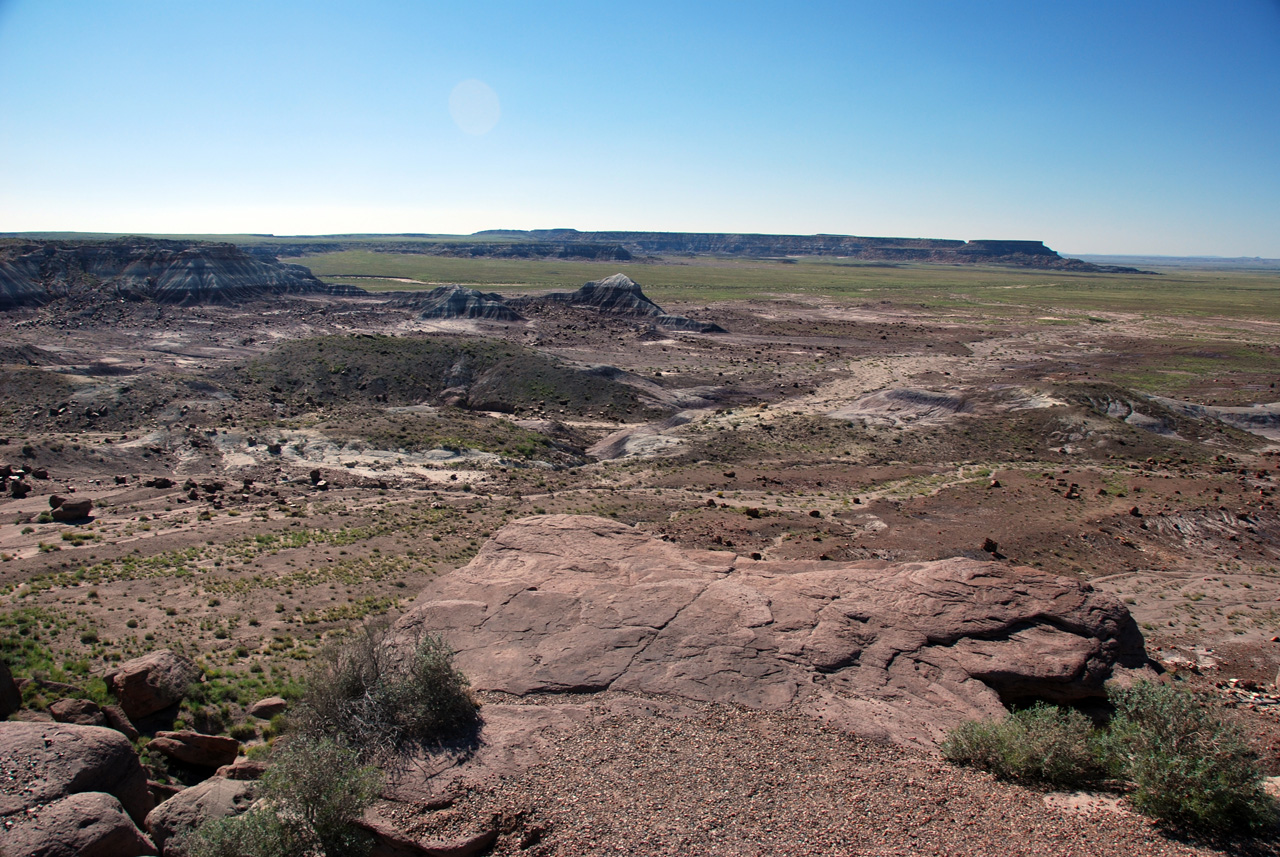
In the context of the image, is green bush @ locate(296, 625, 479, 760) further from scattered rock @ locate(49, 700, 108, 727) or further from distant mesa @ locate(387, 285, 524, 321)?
distant mesa @ locate(387, 285, 524, 321)

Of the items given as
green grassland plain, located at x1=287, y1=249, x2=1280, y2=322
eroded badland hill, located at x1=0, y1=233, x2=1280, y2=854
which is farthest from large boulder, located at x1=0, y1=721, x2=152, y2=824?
green grassland plain, located at x1=287, y1=249, x2=1280, y2=322

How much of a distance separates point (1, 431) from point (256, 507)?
21.4 metres

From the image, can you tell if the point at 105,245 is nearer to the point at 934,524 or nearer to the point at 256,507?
the point at 256,507

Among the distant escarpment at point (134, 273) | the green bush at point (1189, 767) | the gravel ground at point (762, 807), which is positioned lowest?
the gravel ground at point (762, 807)

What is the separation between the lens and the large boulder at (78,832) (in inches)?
311

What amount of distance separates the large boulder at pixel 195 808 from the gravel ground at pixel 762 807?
8.56 ft

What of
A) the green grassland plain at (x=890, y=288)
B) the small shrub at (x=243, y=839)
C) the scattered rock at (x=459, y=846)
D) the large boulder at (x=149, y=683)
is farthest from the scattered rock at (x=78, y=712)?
the green grassland plain at (x=890, y=288)

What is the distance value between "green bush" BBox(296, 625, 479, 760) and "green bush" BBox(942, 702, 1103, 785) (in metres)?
7.38

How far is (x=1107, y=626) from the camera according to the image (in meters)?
13.0

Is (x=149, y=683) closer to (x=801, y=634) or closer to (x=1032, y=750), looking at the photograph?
(x=801, y=634)

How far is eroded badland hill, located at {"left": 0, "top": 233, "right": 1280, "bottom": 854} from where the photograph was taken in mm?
9367

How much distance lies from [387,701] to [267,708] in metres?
4.24

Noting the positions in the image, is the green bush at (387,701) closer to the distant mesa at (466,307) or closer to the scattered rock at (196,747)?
the scattered rock at (196,747)

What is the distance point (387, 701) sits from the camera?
10766 mm
